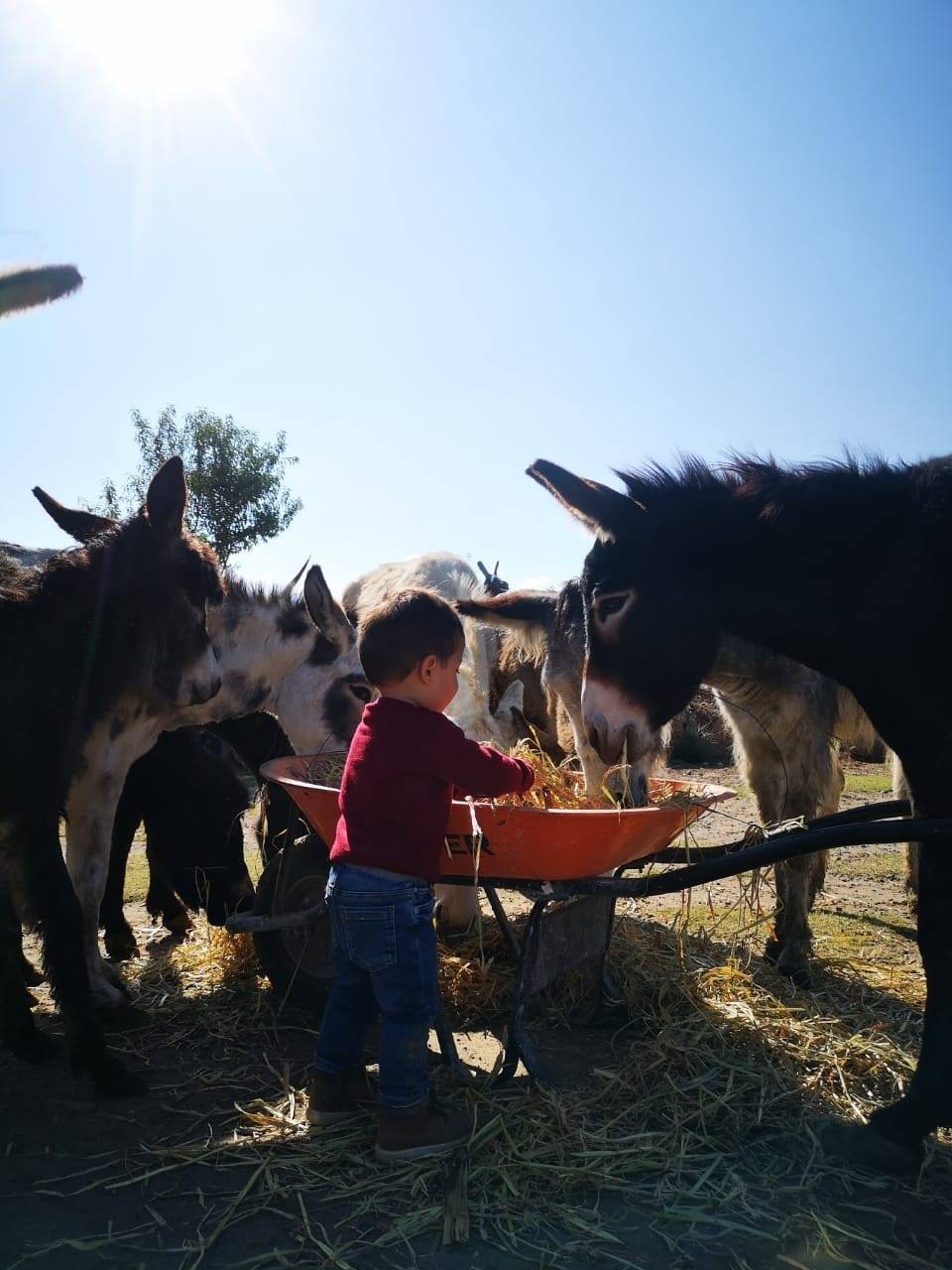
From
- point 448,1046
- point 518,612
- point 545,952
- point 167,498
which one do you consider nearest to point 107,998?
point 448,1046

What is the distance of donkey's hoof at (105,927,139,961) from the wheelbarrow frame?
181 cm

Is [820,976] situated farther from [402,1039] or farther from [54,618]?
[54,618]

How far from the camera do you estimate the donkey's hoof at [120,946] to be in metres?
4.80

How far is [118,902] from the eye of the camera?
4.90 metres

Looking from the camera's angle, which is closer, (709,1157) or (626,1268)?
(626,1268)

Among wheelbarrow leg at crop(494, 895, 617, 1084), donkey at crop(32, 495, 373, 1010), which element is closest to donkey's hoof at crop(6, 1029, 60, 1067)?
donkey at crop(32, 495, 373, 1010)

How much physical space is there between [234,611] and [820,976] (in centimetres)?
376

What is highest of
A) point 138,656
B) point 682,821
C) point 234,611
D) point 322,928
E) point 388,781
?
point 234,611

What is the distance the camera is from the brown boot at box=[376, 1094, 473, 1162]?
2.56m

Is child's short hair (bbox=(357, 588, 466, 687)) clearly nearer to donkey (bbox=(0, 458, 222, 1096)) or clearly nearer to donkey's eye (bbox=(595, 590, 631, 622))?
donkey's eye (bbox=(595, 590, 631, 622))

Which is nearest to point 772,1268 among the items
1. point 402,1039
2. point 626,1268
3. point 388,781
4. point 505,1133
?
point 626,1268

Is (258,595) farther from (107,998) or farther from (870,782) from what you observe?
(870,782)

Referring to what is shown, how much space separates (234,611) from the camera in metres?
4.97

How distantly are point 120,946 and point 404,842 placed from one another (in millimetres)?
3089
